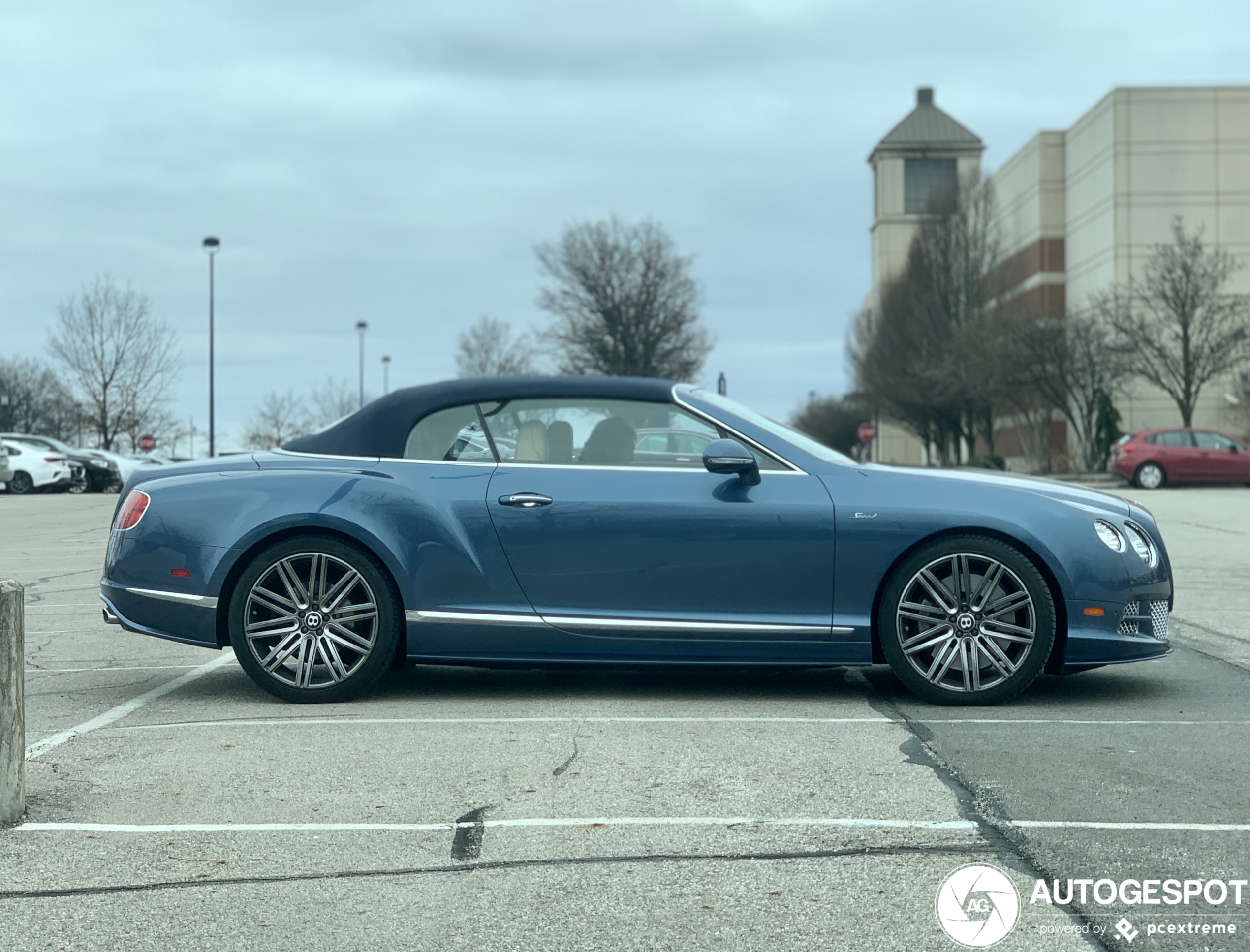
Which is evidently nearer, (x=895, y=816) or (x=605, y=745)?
(x=895, y=816)

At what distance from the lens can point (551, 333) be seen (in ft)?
235

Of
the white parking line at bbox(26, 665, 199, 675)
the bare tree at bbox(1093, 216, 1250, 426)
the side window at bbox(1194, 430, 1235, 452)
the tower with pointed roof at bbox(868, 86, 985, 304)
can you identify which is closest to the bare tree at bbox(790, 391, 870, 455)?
the tower with pointed roof at bbox(868, 86, 985, 304)

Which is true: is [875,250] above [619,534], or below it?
above

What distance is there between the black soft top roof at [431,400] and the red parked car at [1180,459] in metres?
29.7

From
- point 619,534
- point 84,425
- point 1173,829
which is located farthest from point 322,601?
point 84,425

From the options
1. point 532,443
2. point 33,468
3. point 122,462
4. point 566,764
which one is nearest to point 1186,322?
point 122,462

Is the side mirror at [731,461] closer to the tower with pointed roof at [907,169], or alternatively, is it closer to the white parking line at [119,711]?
the white parking line at [119,711]

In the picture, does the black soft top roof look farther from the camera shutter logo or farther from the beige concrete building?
the beige concrete building

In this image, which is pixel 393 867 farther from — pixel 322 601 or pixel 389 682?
pixel 389 682

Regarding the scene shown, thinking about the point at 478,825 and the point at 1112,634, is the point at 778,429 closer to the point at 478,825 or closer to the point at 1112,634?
the point at 1112,634

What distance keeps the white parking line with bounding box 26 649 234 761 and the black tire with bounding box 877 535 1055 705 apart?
10.9 feet

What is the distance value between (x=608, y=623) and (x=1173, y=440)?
3071 centimetres

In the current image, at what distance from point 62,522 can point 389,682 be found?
17224mm

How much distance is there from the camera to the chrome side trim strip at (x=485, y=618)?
652 cm
